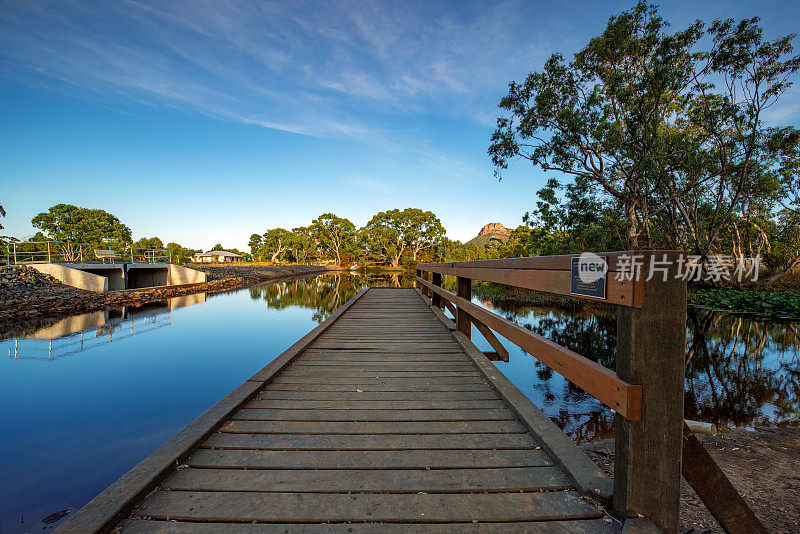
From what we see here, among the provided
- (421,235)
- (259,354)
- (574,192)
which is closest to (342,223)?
(421,235)

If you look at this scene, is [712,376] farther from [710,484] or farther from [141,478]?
[141,478]

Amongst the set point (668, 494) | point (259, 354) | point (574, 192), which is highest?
point (574, 192)

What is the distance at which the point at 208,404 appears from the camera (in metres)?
4.75

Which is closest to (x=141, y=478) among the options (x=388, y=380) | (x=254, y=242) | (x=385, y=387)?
(x=385, y=387)

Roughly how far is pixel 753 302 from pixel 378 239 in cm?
4042

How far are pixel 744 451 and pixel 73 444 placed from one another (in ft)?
22.0

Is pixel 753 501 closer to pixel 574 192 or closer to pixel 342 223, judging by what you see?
pixel 574 192

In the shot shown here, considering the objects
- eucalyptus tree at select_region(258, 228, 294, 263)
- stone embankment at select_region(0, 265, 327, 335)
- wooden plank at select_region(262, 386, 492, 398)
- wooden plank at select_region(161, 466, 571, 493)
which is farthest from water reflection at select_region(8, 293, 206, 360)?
eucalyptus tree at select_region(258, 228, 294, 263)

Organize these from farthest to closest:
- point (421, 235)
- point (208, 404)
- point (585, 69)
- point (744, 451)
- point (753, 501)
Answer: point (421, 235)
point (585, 69)
point (208, 404)
point (744, 451)
point (753, 501)

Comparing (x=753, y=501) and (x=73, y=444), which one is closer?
(x=753, y=501)

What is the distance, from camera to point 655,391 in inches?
46.1

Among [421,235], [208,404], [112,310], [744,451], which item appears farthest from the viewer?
[421,235]

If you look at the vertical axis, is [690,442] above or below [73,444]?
above

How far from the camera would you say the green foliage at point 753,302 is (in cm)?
1241
